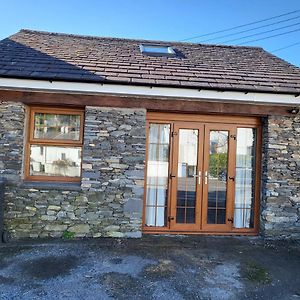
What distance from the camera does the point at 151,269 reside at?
13.6 feet

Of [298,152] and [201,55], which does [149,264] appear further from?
[201,55]

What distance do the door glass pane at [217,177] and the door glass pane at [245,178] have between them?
0.27 meters

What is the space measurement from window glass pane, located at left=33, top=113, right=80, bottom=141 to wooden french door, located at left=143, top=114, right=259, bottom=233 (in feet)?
5.08

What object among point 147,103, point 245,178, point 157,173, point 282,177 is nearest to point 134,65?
point 147,103

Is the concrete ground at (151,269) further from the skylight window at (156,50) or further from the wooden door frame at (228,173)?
the skylight window at (156,50)

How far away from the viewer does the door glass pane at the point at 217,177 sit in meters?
5.94

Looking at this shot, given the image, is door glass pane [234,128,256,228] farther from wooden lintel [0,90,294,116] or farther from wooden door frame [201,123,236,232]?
wooden lintel [0,90,294,116]

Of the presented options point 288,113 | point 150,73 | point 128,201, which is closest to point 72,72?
point 150,73

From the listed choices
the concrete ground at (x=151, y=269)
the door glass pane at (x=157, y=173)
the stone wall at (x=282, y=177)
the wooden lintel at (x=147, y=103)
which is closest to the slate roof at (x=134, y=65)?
the wooden lintel at (x=147, y=103)

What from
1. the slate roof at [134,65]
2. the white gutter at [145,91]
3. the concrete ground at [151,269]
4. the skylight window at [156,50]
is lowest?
the concrete ground at [151,269]

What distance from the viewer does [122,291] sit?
11.5 feet

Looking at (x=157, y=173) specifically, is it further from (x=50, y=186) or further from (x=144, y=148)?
(x=50, y=186)

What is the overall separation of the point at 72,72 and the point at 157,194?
289 centimetres

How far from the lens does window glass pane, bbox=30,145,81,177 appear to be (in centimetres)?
570
